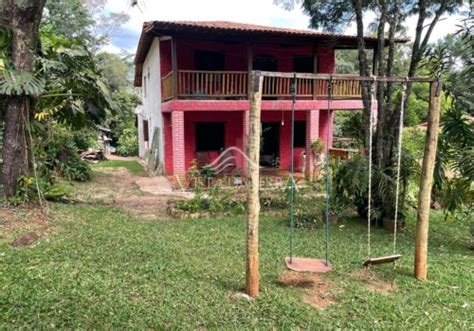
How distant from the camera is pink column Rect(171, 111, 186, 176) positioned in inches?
435

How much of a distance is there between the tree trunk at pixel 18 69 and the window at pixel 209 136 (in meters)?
7.20

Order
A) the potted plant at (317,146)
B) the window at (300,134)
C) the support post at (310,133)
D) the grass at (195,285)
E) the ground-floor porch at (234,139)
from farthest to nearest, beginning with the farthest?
the window at (300,134) → the ground-floor porch at (234,139) → the support post at (310,133) → the potted plant at (317,146) → the grass at (195,285)

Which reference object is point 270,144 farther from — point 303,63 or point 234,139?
point 303,63

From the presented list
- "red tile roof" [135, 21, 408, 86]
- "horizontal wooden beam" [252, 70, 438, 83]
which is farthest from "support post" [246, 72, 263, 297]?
"red tile roof" [135, 21, 408, 86]

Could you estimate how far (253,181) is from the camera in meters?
3.73

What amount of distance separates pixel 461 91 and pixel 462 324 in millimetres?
4404

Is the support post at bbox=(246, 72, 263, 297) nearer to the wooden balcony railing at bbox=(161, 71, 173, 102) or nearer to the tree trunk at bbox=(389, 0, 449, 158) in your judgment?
the tree trunk at bbox=(389, 0, 449, 158)

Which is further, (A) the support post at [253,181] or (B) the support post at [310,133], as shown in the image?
(B) the support post at [310,133]

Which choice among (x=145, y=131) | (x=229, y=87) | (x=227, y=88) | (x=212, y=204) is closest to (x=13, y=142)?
(x=212, y=204)

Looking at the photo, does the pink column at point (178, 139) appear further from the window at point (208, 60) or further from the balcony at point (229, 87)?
the window at point (208, 60)

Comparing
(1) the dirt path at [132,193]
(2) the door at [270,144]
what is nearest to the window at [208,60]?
(2) the door at [270,144]

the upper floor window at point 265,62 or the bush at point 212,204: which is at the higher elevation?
the upper floor window at point 265,62

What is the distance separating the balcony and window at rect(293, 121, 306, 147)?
162 centimetres

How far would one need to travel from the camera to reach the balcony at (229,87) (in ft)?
36.9
